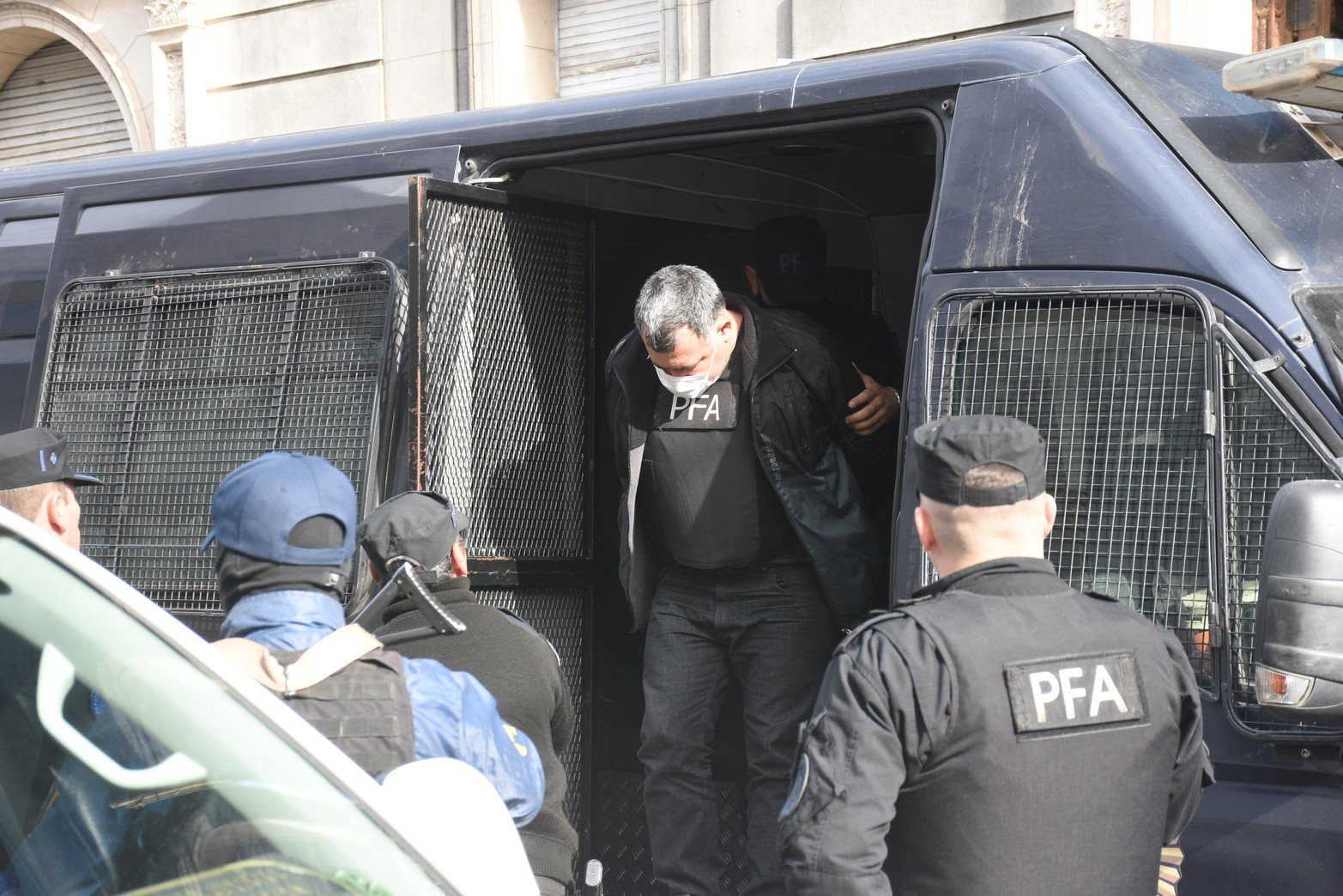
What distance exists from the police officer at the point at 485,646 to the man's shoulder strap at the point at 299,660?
0.64 meters

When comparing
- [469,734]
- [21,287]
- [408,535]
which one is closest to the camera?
[469,734]

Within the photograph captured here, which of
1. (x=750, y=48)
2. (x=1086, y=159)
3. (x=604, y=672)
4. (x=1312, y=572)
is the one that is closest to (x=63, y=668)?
(x=1312, y=572)

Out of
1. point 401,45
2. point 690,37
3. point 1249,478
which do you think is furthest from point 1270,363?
point 401,45

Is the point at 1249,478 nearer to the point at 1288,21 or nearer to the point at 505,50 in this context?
the point at 1288,21

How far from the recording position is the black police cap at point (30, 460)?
3.17 metres

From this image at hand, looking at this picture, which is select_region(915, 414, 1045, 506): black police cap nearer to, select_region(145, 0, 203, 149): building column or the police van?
the police van

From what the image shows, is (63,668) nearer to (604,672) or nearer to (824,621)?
(824,621)

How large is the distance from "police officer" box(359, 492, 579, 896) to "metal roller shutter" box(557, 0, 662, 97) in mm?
7823

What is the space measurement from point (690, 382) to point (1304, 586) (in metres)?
1.93

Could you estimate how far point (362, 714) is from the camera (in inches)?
84.2

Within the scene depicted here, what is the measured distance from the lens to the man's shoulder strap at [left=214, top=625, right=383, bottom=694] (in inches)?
83.2

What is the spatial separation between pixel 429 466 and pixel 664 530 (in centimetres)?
69

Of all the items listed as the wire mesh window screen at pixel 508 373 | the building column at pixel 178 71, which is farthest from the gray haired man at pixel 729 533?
the building column at pixel 178 71

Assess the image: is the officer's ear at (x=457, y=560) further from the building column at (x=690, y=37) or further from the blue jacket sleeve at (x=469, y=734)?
the building column at (x=690, y=37)
